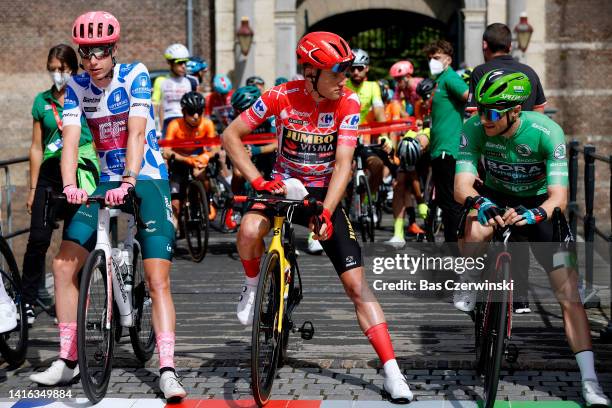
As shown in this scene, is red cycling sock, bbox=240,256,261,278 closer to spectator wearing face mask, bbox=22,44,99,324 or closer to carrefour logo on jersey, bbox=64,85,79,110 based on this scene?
carrefour logo on jersey, bbox=64,85,79,110

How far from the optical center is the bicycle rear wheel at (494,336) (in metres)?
6.01

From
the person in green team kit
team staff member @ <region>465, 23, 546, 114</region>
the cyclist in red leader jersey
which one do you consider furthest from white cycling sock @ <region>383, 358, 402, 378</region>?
the person in green team kit

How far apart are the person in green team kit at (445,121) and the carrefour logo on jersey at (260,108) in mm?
3701

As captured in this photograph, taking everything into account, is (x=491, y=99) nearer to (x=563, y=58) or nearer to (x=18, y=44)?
(x=563, y=58)

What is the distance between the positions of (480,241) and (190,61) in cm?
893

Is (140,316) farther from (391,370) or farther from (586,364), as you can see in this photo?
(586,364)

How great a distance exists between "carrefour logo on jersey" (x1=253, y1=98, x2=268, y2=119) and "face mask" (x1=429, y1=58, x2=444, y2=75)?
12.3ft

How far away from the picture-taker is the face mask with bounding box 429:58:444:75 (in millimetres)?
10273

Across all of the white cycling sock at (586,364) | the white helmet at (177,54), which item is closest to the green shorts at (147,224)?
the white cycling sock at (586,364)

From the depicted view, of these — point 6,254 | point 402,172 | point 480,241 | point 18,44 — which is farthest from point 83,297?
point 18,44

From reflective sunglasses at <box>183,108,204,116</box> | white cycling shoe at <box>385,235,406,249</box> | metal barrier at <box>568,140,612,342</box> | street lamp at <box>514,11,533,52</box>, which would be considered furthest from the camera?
street lamp at <box>514,11,533,52</box>

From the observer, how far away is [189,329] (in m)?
8.56

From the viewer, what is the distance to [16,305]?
24.8ft

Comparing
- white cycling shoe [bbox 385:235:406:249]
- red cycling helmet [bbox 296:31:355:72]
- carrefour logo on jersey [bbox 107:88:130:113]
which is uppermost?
red cycling helmet [bbox 296:31:355:72]
